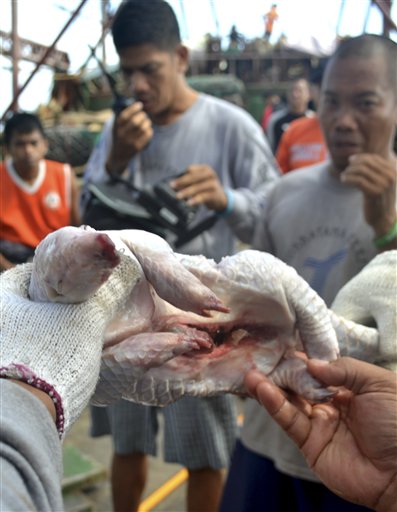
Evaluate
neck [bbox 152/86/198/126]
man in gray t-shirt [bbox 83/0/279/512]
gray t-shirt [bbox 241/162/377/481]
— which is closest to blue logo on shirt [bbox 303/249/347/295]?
gray t-shirt [bbox 241/162/377/481]

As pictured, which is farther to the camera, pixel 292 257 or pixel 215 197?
pixel 215 197

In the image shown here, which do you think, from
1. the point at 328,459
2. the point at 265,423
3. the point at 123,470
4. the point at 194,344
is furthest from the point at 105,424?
the point at 194,344

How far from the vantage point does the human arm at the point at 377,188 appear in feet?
3.83

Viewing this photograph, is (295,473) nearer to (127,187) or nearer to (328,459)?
(328,459)

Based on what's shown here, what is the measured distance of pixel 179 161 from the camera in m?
1.59

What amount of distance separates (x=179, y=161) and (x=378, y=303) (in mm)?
854

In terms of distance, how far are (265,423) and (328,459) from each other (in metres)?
0.48

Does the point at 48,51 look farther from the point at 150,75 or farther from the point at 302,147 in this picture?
the point at 302,147

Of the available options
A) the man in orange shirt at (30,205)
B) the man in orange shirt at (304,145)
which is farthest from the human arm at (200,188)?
the man in orange shirt at (304,145)

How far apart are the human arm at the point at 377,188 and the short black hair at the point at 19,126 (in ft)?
3.94

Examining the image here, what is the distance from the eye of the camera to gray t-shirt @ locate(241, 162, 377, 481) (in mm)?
1234

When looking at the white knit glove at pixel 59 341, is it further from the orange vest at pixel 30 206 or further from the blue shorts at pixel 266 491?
the blue shorts at pixel 266 491

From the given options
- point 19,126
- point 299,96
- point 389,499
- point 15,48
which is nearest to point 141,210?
point 15,48

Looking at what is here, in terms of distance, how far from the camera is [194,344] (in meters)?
0.71
